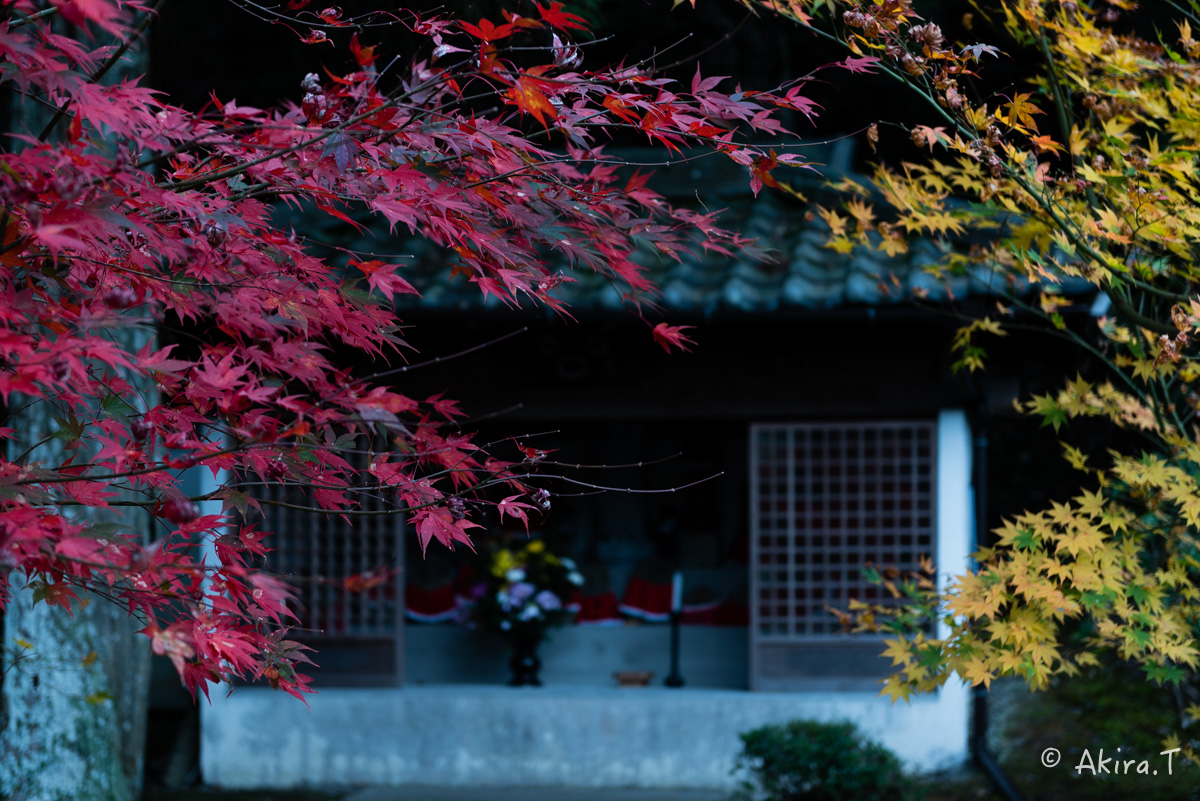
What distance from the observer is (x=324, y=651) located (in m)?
6.55

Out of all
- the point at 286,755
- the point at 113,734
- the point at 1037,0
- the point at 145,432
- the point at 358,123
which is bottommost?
the point at 286,755

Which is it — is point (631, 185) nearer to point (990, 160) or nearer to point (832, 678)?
point (990, 160)

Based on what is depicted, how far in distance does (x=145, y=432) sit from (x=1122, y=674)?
26.4 feet

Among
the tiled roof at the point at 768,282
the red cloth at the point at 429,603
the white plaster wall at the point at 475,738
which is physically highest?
the tiled roof at the point at 768,282

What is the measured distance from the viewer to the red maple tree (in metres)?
1.74

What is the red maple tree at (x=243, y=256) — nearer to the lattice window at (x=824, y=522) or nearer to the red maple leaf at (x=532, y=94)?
the red maple leaf at (x=532, y=94)

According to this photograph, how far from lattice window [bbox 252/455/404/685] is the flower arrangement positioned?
2.25 ft

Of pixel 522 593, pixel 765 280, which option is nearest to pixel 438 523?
pixel 765 280

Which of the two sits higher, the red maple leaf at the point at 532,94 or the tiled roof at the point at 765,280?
the tiled roof at the point at 765,280

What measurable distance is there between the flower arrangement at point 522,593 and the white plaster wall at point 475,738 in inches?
23.7

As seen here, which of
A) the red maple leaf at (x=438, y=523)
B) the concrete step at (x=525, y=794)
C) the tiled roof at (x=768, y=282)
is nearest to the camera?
the red maple leaf at (x=438, y=523)

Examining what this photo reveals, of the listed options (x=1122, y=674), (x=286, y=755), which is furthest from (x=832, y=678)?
(x=286, y=755)

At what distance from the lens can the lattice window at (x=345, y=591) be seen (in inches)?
256

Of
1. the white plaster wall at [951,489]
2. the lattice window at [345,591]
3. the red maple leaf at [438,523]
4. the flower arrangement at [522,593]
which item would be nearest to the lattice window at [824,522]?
the white plaster wall at [951,489]
